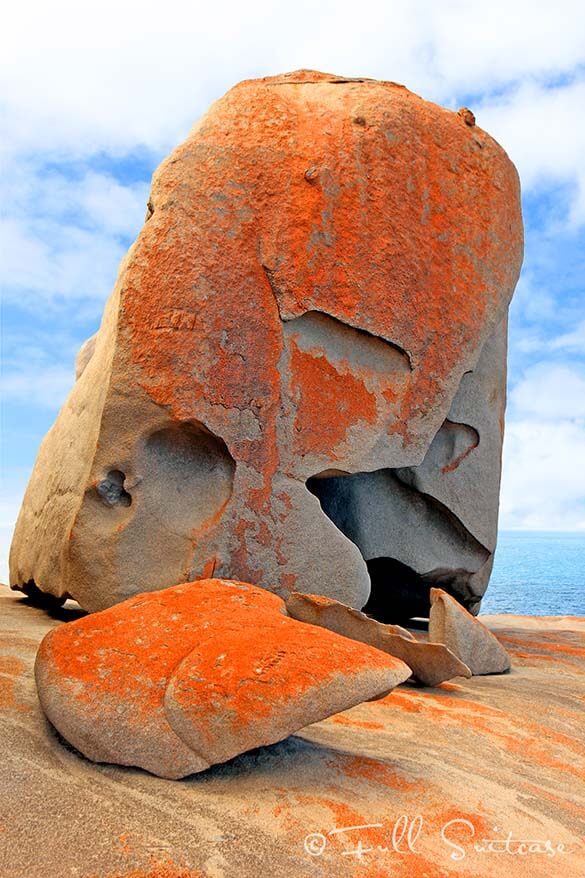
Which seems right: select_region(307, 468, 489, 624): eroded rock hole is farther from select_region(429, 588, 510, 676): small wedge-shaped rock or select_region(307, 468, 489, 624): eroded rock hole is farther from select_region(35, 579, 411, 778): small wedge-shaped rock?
select_region(35, 579, 411, 778): small wedge-shaped rock

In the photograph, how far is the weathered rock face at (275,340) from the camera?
4.14 meters

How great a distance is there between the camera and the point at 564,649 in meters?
5.22

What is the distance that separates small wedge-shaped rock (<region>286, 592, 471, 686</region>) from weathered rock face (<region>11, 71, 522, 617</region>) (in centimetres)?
54

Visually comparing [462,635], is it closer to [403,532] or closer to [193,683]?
[403,532]

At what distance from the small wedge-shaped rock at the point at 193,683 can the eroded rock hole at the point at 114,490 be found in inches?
59.2

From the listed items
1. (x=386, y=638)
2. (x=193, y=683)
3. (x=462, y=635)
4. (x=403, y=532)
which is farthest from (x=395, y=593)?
(x=193, y=683)

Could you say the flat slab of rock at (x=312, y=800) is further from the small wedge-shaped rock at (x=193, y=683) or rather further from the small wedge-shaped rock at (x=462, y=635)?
the small wedge-shaped rock at (x=462, y=635)

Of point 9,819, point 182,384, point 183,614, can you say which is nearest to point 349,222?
point 182,384

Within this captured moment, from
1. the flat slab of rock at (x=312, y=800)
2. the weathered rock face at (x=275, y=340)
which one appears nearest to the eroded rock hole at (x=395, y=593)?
the weathered rock face at (x=275, y=340)

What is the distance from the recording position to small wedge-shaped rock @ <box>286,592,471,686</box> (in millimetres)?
3551

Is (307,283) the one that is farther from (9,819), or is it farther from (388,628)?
(9,819)

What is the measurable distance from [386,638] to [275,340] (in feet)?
5.19

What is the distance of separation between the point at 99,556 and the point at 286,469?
1.02m

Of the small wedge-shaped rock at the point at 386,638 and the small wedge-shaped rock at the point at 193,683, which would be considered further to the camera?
the small wedge-shaped rock at the point at 386,638
